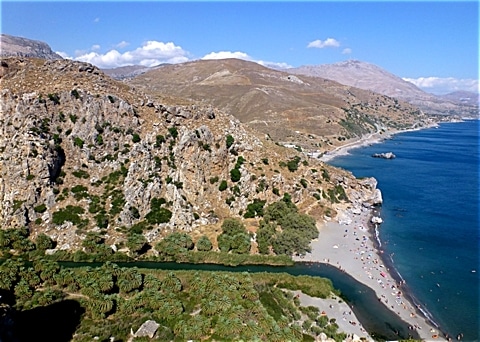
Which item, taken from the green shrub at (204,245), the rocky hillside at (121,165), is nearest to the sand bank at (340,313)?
the green shrub at (204,245)

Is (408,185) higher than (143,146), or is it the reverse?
(143,146)

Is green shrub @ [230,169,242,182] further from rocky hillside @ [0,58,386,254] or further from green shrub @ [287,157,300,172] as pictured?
green shrub @ [287,157,300,172]

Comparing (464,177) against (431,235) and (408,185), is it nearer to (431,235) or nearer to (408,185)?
(408,185)

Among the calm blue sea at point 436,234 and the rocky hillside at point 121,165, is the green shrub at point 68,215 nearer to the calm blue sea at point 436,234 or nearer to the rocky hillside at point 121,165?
the rocky hillside at point 121,165

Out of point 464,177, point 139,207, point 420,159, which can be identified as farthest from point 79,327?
point 420,159

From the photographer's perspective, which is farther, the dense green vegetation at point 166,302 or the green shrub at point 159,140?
the green shrub at point 159,140

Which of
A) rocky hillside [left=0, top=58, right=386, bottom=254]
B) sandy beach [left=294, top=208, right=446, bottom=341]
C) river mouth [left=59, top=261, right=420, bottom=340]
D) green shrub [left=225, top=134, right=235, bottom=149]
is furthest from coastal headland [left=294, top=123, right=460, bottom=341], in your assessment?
green shrub [left=225, top=134, right=235, bottom=149]

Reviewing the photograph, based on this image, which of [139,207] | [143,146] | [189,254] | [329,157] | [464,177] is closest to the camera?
[189,254]
